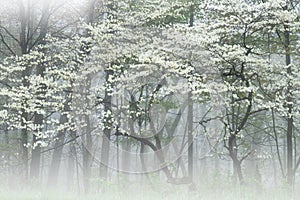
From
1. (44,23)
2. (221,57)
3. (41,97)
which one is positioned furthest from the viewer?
(44,23)

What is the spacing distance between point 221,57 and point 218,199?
18.0 feet

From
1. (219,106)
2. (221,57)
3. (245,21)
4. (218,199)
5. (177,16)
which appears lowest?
(218,199)

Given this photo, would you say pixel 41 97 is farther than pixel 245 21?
Yes

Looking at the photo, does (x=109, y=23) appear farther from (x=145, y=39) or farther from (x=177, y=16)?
(x=177, y=16)

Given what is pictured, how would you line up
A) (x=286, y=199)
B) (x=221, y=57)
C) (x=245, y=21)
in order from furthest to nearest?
(x=221, y=57) < (x=245, y=21) < (x=286, y=199)

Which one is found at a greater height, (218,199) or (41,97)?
(41,97)

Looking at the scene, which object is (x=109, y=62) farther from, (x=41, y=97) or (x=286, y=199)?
(x=286, y=199)

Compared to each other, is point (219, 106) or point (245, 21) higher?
point (245, 21)

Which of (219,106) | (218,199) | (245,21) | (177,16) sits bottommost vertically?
(218,199)

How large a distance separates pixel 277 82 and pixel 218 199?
20.7ft

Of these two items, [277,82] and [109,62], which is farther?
[109,62]

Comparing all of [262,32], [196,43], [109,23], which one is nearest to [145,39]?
[109,23]

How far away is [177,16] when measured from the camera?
16984 millimetres

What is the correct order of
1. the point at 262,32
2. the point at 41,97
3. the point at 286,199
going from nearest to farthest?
the point at 286,199
the point at 262,32
the point at 41,97
